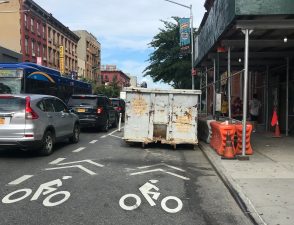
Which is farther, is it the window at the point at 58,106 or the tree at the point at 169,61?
the tree at the point at 169,61

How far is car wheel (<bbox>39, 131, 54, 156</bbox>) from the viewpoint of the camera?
11.5 meters

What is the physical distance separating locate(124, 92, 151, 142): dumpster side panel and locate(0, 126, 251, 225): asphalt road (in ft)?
5.90

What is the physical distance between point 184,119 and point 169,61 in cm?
2202

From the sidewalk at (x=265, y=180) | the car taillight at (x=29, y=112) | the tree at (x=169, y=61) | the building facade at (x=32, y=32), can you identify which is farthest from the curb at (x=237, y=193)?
the building facade at (x=32, y=32)

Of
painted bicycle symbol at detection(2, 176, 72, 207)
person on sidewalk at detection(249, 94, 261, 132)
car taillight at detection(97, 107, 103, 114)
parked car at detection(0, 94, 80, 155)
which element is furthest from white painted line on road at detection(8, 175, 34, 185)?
person on sidewalk at detection(249, 94, 261, 132)

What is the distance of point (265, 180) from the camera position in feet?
27.3

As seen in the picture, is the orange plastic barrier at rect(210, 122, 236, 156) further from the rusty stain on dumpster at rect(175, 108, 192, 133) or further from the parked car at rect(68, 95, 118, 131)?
the parked car at rect(68, 95, 118, 131)

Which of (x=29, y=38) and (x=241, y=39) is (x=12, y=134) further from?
(x=29, y=38)

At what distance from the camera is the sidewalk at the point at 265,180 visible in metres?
6.11

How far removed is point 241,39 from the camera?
44.6ft

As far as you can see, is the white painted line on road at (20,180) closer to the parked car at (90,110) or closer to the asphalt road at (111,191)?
the asphalt road at (111,191)

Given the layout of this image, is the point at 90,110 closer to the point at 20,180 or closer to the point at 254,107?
the point at 254,107

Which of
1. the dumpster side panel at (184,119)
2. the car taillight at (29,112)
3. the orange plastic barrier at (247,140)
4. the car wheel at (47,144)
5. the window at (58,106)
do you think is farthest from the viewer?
the dumpster side panel at (184,119)

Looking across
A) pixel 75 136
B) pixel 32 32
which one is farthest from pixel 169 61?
pixel 32 32
